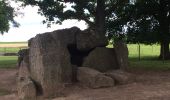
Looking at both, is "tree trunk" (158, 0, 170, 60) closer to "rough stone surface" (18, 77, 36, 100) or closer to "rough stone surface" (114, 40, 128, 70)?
"rough stone surface" (114, 40, 128, 70)

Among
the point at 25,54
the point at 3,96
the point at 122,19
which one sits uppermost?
the point at 122,19

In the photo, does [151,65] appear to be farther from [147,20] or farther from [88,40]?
[88,40]

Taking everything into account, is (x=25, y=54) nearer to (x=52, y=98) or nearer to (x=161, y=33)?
(x=52, y=98)

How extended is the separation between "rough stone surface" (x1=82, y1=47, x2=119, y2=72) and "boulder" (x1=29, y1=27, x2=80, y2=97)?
53.0 inches

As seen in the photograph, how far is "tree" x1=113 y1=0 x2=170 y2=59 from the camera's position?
90.6ft

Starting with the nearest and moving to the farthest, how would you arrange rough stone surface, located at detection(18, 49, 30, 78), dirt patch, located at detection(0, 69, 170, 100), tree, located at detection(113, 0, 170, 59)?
dirt patch, located at detection(0, 69, 170, 100), rough stone surface, located at detection(18, 49, 30, 78), tree, located at detection(113, 0, 170, 59)

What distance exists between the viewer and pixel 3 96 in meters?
16.9

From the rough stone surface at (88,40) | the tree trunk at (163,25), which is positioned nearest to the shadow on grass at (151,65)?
the tree trunk at (163,25)

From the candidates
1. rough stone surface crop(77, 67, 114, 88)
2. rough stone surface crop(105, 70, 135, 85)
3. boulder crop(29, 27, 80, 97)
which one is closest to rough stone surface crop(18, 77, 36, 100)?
boulder crop(29, 27, 80, 97)

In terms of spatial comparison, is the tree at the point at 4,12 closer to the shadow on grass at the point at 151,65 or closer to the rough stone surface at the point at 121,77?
the shadow on grass at the point at 151,65

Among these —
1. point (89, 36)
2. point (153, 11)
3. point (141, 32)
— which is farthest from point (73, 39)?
point (153, 11)

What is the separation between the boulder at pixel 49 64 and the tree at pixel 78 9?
496cm

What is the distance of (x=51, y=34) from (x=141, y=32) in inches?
475

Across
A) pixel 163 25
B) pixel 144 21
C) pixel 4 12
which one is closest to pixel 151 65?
pixel 144 21
